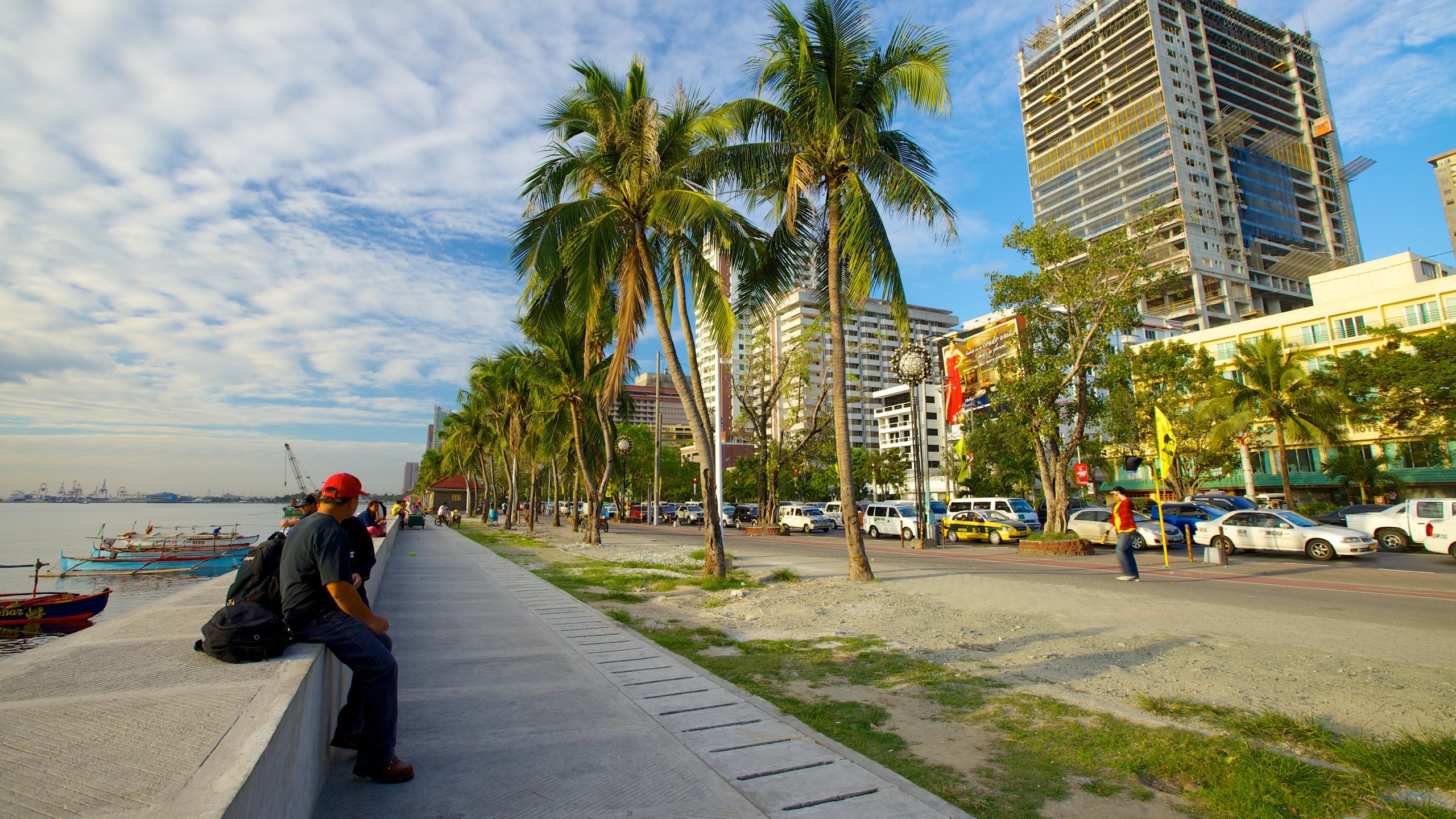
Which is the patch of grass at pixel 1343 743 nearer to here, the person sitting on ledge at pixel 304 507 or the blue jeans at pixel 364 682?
the blue jeans at pixel 364 682

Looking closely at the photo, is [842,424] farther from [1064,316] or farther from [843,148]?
[1064,316]

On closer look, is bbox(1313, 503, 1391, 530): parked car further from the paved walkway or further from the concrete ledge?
the paved walkway

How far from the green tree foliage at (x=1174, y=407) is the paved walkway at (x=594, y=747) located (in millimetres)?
30466

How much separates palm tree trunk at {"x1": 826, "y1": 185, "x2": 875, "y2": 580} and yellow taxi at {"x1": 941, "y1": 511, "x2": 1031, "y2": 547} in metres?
15.7

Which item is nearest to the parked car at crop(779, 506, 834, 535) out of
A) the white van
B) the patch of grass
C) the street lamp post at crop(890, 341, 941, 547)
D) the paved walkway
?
the white van

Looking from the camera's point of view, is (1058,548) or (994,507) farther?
(994,507)

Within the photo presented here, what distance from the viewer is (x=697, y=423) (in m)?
13.9

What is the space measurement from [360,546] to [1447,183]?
653ft

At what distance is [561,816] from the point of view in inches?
127

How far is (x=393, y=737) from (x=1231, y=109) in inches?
5552

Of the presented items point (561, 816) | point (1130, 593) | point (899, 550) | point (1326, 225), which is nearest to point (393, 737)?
point (561, 816)

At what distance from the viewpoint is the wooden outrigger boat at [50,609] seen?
11914 millimetres

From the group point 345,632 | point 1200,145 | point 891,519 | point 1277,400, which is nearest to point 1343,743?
point 345,632

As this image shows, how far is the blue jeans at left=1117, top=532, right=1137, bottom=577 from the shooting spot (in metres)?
13.6
